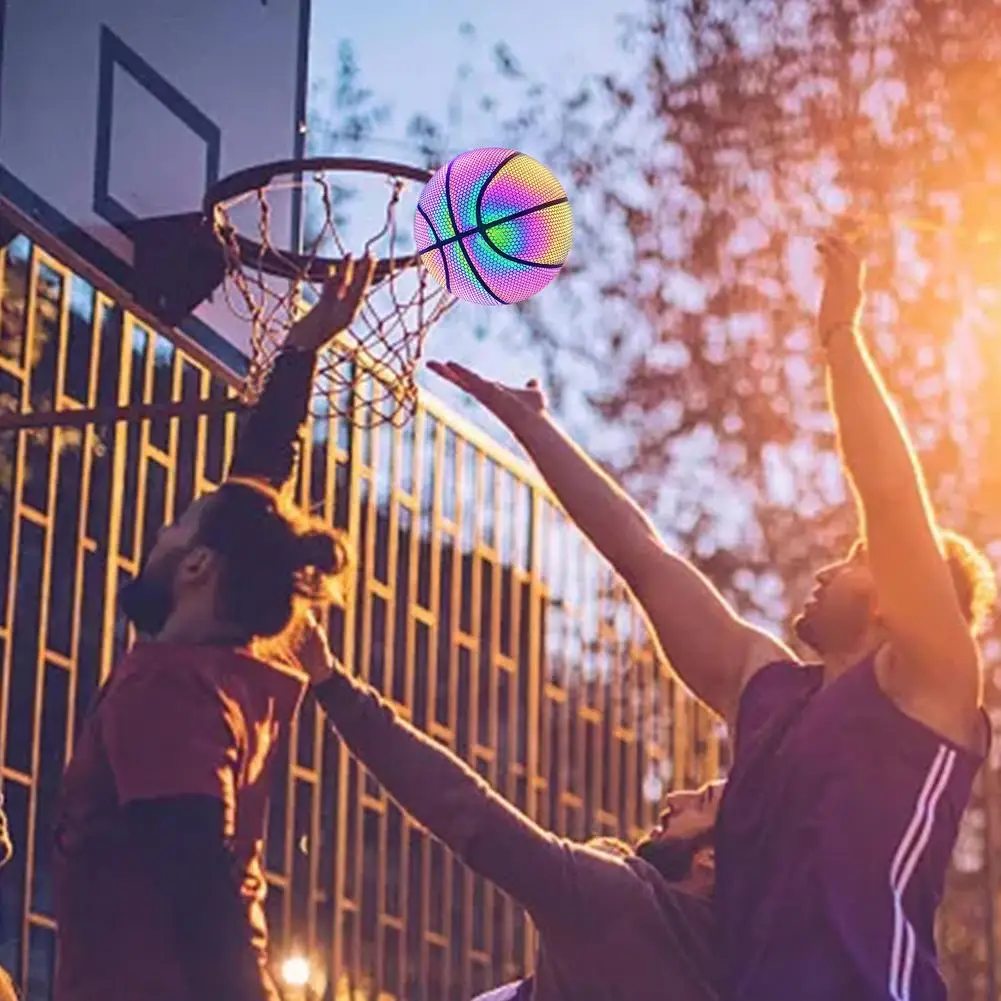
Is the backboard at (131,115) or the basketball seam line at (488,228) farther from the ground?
the backboard at (131,115)

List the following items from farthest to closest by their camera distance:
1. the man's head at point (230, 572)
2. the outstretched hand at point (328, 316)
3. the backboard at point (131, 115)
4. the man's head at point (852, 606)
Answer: the backboard at point (131, 115) < the outstretched hand at point (328, 316) < the man's head at point (852, 606) < the man's head at point (230, 572)

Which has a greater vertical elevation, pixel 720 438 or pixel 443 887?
pixel 720 438

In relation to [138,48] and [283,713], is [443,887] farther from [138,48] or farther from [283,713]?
[283,713]

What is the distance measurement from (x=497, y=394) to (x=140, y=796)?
1.53m

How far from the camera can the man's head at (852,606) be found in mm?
5000

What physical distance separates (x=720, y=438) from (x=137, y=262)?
968 cm

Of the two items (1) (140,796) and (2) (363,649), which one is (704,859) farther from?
(2) (363,649)

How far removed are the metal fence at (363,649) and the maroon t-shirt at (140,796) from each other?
3.02 metres

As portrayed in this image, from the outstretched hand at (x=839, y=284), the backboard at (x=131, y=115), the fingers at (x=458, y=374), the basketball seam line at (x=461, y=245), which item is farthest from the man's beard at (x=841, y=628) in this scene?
the backboard at (x=131, y=115)

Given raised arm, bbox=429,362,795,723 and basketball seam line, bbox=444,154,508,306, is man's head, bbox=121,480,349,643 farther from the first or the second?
basketball seam line, bbox=444,154,508,306

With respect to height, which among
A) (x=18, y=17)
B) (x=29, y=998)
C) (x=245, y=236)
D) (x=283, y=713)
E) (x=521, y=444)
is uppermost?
(x=18, y=17)

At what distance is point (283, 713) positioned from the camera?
4.58 metres

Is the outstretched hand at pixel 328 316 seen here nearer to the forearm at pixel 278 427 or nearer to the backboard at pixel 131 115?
the forearm at pixel 278 427

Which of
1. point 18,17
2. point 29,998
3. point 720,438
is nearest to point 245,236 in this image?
point 18,17
